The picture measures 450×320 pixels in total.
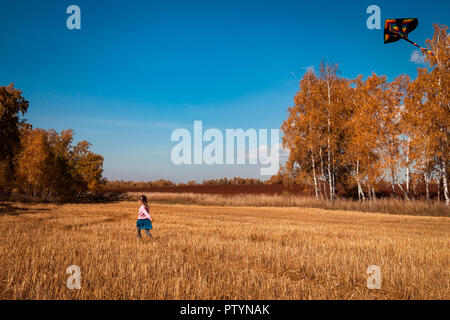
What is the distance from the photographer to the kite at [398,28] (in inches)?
669

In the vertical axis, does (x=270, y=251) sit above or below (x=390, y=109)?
below

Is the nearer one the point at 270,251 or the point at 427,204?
the point at 270,251

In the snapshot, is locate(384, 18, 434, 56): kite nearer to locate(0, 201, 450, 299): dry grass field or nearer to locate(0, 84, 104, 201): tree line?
locate(0, 201, 450, 299): dry grass field

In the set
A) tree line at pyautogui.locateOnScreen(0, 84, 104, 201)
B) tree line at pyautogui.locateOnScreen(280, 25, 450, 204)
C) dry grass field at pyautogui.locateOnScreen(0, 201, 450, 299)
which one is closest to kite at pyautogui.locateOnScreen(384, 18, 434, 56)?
tree line at pyautogui.locateOnScreen(280, 25, 450, 204)

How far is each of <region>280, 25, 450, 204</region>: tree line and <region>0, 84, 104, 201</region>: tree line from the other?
103 ft

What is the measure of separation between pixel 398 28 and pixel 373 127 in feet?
35.7

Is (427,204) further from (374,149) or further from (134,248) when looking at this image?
(134,248)

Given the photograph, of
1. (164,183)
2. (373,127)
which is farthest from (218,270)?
(164,183)

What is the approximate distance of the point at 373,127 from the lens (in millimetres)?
26031

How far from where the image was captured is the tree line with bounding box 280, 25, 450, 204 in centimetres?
2223
